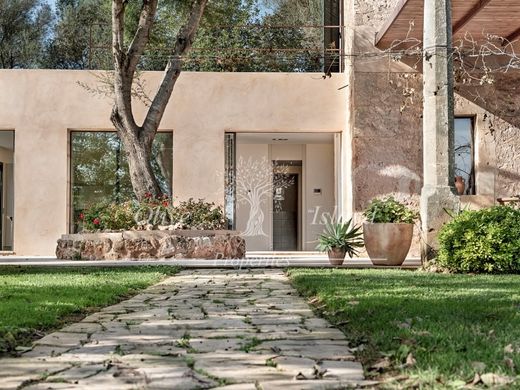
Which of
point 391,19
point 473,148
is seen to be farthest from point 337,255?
point 473,148

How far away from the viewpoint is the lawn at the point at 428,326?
2705mm

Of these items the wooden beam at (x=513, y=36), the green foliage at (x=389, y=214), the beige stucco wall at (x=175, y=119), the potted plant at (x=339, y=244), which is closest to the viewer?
the green foliage at (x=389, y=214)

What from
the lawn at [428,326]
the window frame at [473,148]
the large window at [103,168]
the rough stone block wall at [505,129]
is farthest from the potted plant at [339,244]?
the large window at [103,168]

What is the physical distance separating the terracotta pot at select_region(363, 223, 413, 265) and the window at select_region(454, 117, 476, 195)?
3709 mm

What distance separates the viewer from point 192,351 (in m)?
3.30

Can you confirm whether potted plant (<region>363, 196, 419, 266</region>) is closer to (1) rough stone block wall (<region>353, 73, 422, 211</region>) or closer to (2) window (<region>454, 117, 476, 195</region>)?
(1) rough stone block wall (<region>353, 73, 422, 211</region>)

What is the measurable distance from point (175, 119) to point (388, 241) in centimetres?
543

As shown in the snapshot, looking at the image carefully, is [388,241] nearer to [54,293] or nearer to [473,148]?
[473,148]

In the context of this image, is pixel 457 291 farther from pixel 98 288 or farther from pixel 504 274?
pixel 98 288

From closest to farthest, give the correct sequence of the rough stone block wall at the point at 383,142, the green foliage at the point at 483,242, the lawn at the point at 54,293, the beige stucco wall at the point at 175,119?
the lawn at the point at 54,293
the green foliage at the point at 483,242
the rough stone block wall at the point at 383,142
the beige stucco wall at the point at 175,119

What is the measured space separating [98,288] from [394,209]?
188 inches

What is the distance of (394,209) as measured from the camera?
970 cm

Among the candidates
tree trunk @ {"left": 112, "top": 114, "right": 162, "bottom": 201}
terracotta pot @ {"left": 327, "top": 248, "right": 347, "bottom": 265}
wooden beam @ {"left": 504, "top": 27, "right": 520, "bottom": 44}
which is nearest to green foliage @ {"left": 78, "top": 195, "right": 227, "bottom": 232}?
tree trunk @ {"left": 112, "top": 114, "right": 162, "bottom": 201}

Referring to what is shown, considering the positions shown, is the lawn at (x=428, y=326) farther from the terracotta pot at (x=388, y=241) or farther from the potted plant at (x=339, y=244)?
the potted plant at (x=339, y=244)
